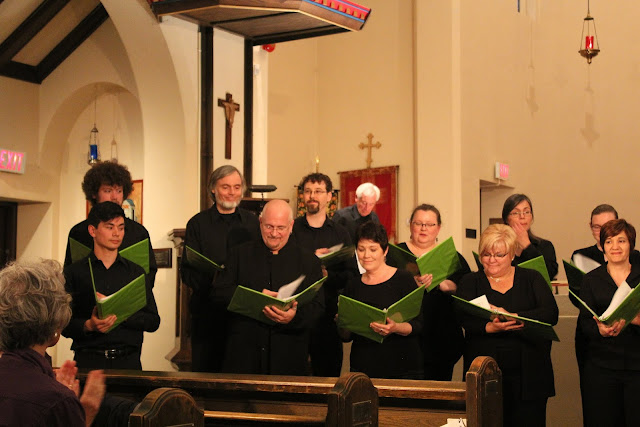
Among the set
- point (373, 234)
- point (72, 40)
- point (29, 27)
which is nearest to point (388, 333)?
point (373, 234)

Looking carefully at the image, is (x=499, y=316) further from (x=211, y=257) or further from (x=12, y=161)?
(x=12, y=161)

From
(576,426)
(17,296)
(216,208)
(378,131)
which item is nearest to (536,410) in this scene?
(576,426)

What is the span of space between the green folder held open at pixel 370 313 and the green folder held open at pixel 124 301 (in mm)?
925

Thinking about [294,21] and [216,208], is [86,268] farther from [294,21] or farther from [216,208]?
[294,21]

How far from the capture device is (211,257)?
15.4ft

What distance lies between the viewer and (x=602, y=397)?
4109 mm

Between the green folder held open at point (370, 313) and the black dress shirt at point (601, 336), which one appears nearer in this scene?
the green folder held open at point (370, 313)

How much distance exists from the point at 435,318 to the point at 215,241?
1.33m

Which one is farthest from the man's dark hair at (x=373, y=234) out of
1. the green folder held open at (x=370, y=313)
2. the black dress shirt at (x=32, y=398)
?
the black dress shirt at (x=32, y=398)

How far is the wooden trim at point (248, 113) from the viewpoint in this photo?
297 inches

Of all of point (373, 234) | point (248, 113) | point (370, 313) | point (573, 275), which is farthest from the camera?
point (248, 113)

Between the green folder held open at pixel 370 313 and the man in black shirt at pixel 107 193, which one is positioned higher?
the man in black shirt at pixel 107 193

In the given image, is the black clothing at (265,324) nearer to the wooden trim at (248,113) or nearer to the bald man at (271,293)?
the bald man at (271,293)

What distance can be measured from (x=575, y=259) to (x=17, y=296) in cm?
351
